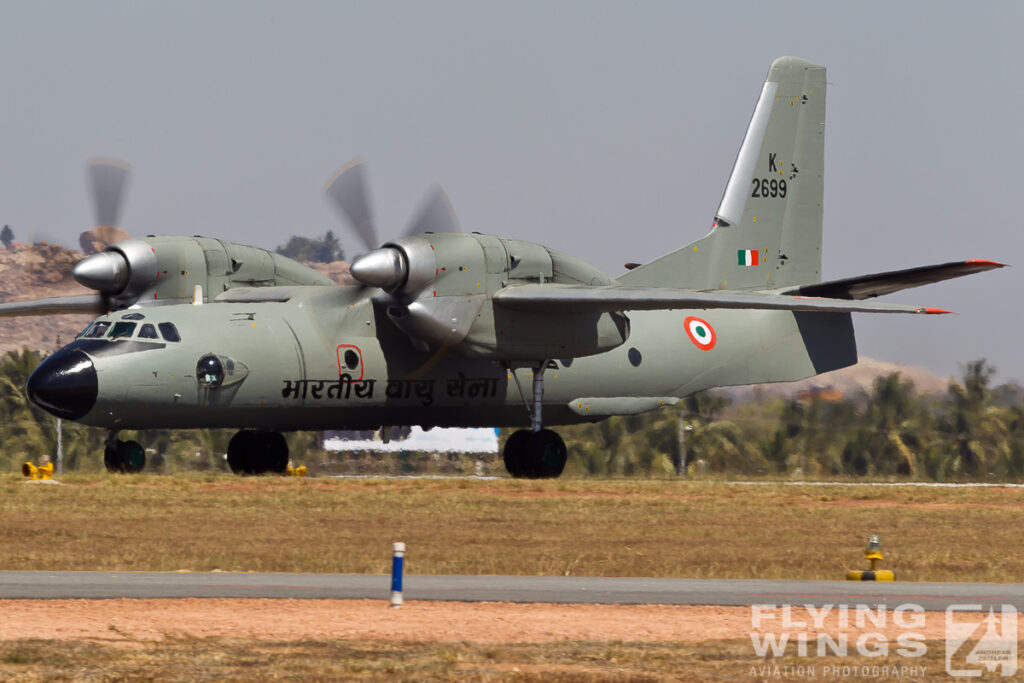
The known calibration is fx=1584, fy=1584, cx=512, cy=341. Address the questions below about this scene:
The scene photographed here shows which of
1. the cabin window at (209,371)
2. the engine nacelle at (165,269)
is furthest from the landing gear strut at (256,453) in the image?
the cabin window at (209,371)

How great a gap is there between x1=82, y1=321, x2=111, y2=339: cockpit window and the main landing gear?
26.9 ft

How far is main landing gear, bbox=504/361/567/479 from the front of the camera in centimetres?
3281

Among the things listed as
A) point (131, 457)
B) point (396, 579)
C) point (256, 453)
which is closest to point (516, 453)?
point (256, 453)

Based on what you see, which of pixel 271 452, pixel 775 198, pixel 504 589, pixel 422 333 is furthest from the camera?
pixel 775 198

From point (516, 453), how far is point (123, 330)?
866cm

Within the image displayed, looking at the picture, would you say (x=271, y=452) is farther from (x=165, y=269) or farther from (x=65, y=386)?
(x=65, y=386)

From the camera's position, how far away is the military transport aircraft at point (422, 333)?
29.5 metres

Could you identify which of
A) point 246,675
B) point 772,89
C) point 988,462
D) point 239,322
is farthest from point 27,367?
point 246,675

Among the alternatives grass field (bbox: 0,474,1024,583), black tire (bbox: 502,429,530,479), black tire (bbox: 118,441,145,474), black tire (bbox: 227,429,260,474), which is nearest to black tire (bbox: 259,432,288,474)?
black tire (bbox: 227,429,260,474)

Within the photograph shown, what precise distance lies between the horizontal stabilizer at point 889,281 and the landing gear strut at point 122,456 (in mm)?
14946

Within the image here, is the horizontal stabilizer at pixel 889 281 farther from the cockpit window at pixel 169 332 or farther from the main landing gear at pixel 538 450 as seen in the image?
the cockpit window at pixel 169 332

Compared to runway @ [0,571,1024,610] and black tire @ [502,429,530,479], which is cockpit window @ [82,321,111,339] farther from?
runway @ [0,571,1024,610]

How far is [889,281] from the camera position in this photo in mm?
33688

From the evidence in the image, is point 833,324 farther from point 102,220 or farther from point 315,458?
point 102,220
